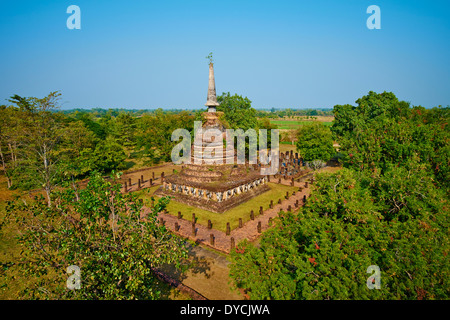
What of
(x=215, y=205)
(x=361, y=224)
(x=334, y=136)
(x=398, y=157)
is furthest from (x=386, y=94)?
(x=361, y=224)

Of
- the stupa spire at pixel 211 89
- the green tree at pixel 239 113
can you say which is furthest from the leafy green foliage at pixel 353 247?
the green tree at pixel 239 113

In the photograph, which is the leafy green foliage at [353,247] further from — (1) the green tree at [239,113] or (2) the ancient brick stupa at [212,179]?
(1) the green tree at [239,113]

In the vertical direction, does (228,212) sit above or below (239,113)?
below

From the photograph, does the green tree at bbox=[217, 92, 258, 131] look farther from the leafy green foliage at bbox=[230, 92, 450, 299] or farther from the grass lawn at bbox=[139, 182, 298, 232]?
the leafy green foliage at bbox=[230, 92, 450, 299]

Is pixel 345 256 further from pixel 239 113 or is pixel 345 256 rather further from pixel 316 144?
pixel 239 113

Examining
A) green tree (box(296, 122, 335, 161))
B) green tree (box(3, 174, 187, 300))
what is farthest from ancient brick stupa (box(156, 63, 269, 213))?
green tree (box(3, 174, 187, 300))

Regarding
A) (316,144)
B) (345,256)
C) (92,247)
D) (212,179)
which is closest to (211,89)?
(212,179)
